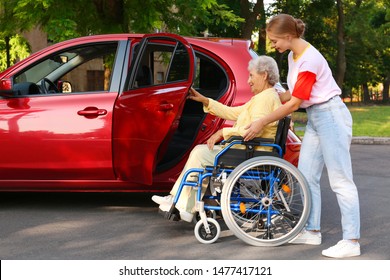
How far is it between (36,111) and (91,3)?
314 inches

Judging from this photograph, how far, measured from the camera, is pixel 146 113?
5.71m

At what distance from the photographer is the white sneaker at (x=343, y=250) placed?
4.76 m

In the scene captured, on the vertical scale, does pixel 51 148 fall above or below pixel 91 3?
below

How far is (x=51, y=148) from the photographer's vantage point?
19.7 ft

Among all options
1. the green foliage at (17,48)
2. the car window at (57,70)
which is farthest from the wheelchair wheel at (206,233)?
the green foliage at (17,48)

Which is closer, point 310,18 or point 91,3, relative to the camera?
point 91,3

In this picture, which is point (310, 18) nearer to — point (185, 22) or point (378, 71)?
point (378, 71)

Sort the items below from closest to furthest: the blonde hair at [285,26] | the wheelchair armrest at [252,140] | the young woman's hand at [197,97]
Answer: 1. the blonde hair at [285,26]
2. the wheelchair armrest at [252,140]
3. the young woman's hand at [197,97]

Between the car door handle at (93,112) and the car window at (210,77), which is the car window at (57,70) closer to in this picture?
the car door handle at (93,112)

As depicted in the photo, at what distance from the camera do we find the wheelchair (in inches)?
196

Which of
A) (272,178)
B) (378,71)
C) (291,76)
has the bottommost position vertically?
(378,71)

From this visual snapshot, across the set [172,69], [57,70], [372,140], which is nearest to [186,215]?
[172,69]

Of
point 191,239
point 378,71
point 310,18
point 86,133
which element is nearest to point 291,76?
point 191,239

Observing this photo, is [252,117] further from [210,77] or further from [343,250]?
[210,77]
